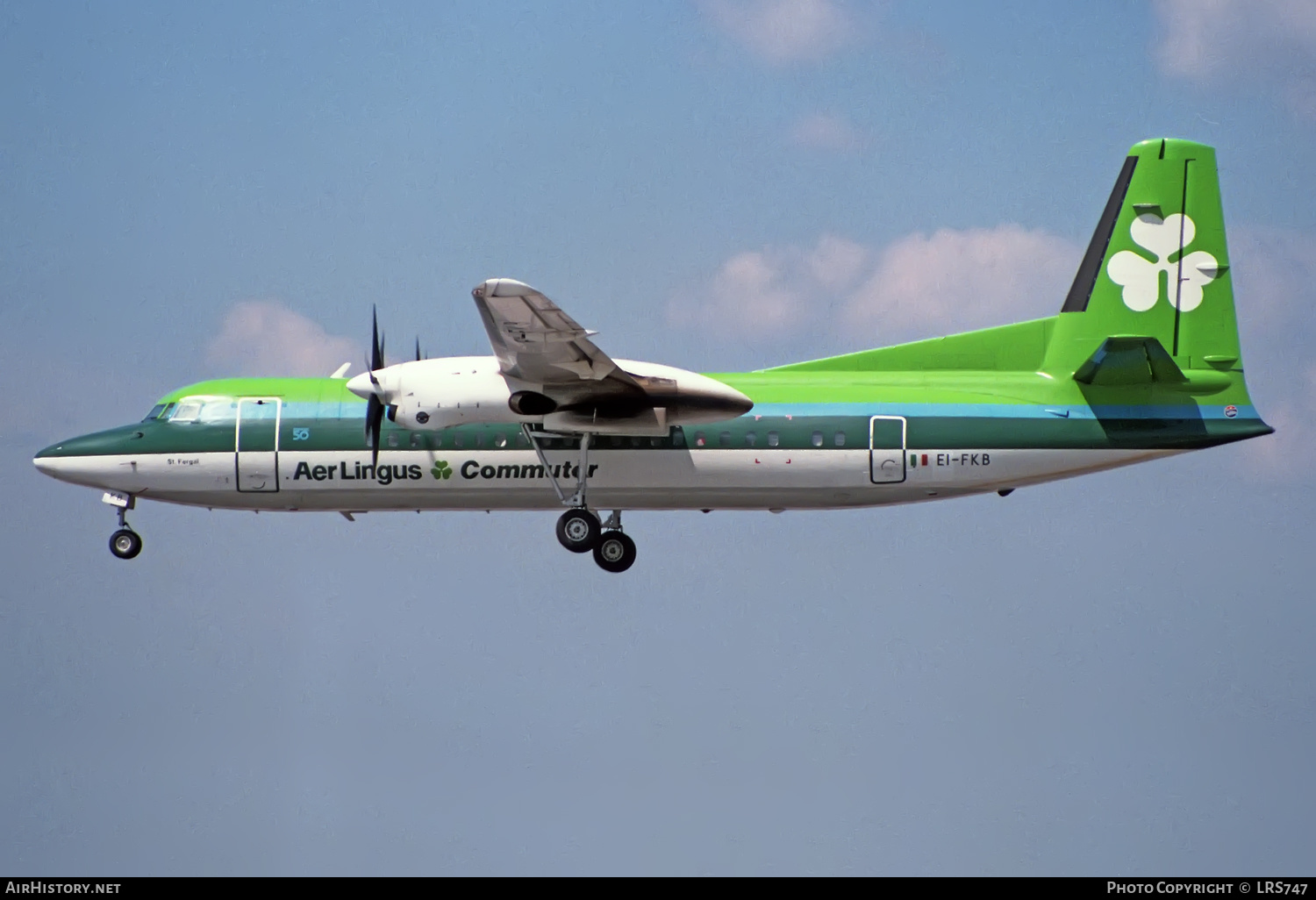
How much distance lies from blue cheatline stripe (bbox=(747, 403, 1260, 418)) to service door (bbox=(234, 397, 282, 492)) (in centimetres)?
815

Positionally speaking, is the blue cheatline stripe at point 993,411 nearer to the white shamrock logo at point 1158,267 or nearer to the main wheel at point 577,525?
the white shamrock logo at point 1158,267

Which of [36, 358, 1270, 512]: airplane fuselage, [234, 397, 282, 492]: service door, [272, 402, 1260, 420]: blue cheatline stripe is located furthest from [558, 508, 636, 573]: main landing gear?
[234, 397, 282, 492]: service door

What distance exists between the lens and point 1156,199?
34.9 metres

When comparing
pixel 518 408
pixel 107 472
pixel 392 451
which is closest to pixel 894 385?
pixel 518 408

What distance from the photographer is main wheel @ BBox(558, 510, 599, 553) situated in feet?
112

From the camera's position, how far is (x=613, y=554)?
34812mm

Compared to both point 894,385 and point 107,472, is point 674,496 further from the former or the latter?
point 107,472

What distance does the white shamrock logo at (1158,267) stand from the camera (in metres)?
34.6

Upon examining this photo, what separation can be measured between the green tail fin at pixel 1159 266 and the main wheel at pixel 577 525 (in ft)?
27.1

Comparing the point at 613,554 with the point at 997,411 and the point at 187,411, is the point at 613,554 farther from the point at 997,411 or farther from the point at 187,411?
the point at 187,411

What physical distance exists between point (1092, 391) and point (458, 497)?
1079 cm

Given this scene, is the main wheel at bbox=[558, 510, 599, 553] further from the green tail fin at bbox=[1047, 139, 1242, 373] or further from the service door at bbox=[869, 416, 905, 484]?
the green tail fin at bbox=[1047, 139, 1242, 373]

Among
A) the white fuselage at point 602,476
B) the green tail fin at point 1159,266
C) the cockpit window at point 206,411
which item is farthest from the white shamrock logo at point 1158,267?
the cockpit window at point 206,411

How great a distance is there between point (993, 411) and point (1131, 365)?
235 cm
